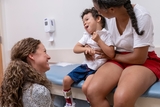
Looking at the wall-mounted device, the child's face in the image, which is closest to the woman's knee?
the child's face

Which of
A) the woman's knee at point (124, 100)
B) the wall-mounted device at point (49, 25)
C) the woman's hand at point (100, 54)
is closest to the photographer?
the woman's knee at point (124, 100)

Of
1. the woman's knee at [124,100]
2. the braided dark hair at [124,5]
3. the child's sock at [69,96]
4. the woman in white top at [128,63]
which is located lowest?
the child's sock at [69,96]

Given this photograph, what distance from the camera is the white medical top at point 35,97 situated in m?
0.83

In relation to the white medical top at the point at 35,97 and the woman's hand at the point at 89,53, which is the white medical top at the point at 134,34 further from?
the white medical top at the point at 35,97

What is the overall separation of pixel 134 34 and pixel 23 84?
1.75 ft

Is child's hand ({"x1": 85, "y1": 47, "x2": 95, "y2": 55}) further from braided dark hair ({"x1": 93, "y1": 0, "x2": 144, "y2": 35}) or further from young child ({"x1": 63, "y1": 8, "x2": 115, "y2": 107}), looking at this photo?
braided dark hair ({"x1": 93, "y1": 0, "x2": 144, "y2": 35})

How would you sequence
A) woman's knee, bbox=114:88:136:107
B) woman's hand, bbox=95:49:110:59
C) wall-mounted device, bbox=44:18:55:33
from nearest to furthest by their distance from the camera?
woman's knee, bbox=114:88:136:107 → woman's hand, bbox=95:49:110:59 → wall-mounted device, bbox=44:18:55:33

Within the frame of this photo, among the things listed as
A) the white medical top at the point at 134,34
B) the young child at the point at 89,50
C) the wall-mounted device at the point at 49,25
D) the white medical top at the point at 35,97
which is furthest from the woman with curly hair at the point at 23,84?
the wall-mounted device at the point at 49,25

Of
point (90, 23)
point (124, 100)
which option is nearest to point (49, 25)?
point (90, 23)

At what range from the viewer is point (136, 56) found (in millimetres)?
885

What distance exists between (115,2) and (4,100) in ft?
2.07

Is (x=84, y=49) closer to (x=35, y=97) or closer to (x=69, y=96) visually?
(x=69, y=96)

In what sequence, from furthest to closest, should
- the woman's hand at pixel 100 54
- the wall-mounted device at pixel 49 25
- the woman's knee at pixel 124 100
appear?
the wall-mounted device at pixel 49 25 < the woman's hand at pixel 100 54 < the woman's knee at pixel 124 100

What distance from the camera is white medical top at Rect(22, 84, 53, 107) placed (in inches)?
32.5
